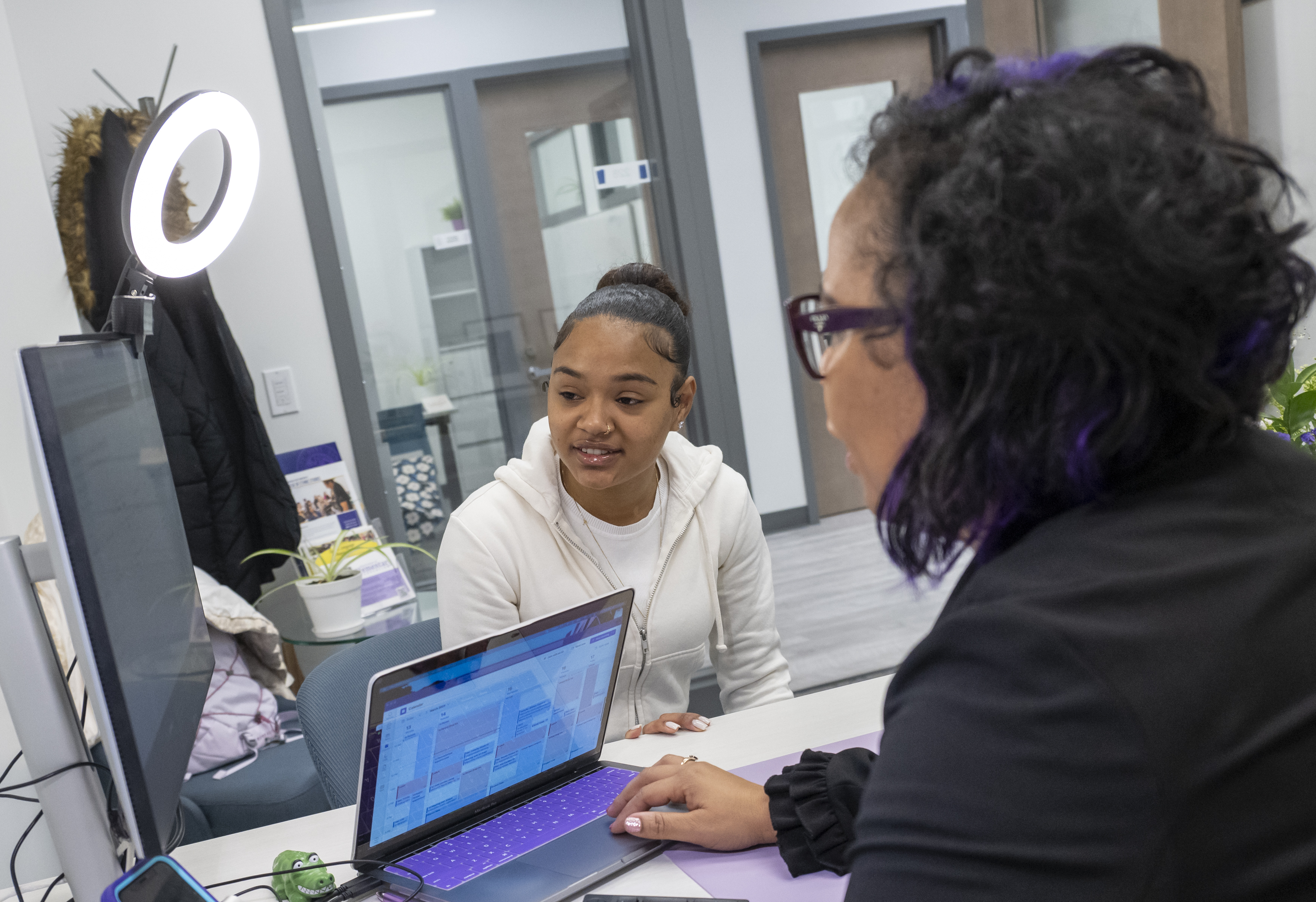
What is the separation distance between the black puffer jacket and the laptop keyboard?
1.78 metres

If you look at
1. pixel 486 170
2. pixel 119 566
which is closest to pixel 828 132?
pixel 486 170

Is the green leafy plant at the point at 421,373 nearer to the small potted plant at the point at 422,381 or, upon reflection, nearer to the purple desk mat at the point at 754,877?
the small potted plant at the point at 422,381

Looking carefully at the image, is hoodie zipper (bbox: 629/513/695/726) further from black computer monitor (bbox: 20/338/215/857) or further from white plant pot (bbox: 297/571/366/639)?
white plant pot (bbox: 297/571/366/639)

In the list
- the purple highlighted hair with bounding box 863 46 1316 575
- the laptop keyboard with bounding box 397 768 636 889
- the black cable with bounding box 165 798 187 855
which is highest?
the purple highlighted hair with bounding box 863 46 1316 575

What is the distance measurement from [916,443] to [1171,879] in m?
0.27

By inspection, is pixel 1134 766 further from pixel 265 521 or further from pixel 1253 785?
pixel 265 521

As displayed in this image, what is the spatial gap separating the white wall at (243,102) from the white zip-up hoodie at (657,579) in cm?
154

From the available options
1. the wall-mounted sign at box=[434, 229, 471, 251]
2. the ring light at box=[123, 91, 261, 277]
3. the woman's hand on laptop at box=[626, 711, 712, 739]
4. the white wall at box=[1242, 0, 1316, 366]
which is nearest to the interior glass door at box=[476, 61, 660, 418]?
the wall-mounted sign at box=[434, 229, 471, 251]

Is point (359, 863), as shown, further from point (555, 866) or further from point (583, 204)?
point (583, 204)

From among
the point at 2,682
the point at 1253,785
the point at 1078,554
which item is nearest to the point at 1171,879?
the point at 1253,785

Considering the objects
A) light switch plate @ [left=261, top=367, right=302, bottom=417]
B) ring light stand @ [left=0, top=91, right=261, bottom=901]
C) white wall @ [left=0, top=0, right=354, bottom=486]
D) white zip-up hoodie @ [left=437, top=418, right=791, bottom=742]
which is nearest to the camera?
ring light stand @ [left=0, top=91, right=261, bottom=901]

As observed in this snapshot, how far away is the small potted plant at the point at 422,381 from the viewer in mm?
3242

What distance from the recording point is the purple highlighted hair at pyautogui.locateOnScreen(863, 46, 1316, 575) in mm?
529

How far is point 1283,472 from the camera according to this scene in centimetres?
61
